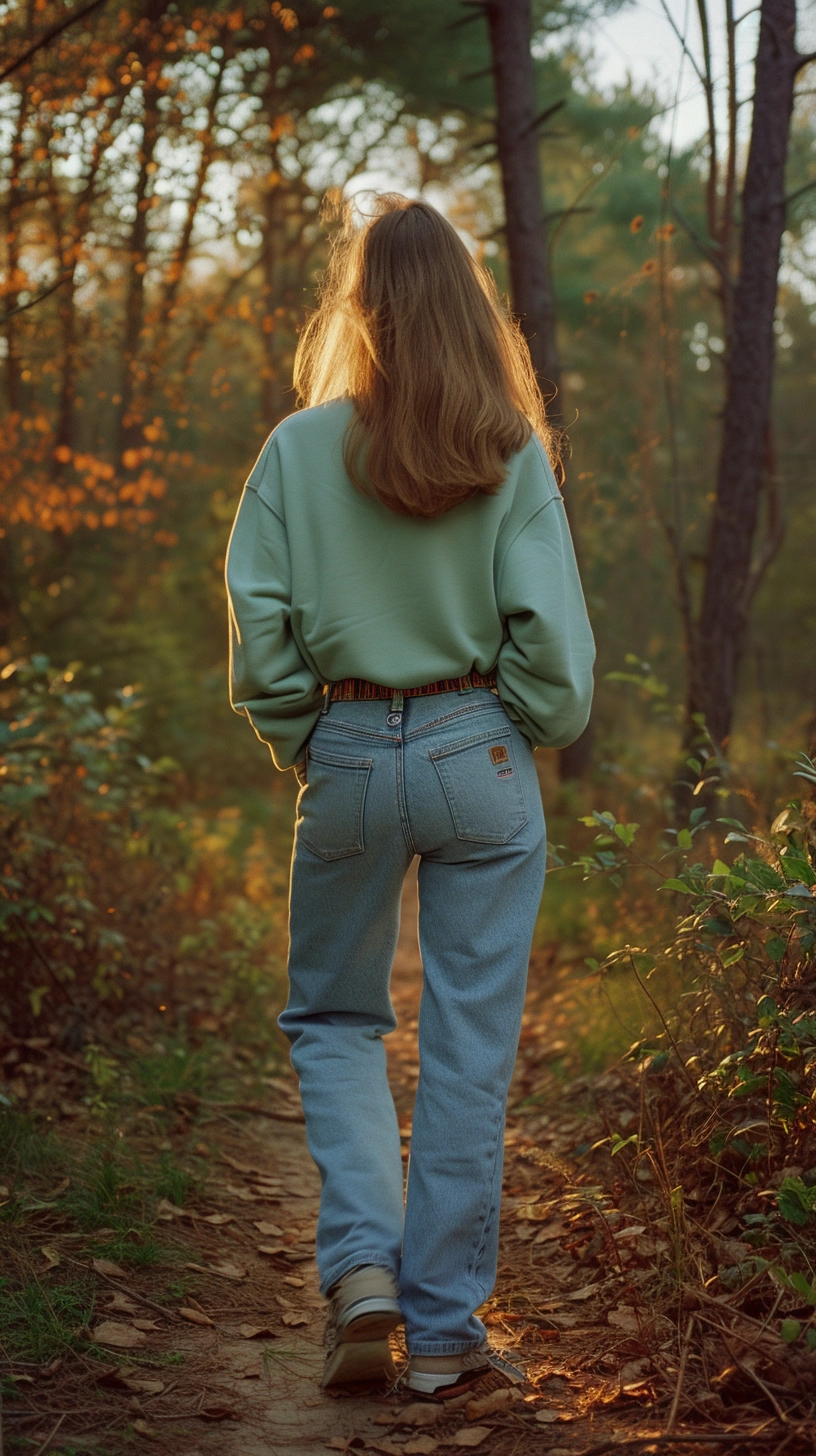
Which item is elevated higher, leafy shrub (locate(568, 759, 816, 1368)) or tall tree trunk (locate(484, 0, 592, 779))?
tall tree trunk (locate(484, 0, 592, 779))

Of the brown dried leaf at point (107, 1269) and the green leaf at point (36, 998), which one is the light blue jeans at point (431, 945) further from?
the green leaf at point (36, 998)

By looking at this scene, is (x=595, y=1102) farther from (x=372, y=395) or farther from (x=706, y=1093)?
(x=372, y=395)

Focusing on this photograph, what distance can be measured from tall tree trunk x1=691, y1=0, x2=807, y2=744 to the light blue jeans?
3310 millimetres

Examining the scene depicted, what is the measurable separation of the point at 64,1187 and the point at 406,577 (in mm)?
1726

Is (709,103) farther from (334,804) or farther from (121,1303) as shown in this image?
(121,1303)

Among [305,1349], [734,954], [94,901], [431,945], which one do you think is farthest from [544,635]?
[94,901]

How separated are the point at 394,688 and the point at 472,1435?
1313 mm

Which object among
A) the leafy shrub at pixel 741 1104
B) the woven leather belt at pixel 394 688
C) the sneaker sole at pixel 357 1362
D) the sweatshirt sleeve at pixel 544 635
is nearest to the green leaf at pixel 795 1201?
the leafy shrub at pixel 741 1104

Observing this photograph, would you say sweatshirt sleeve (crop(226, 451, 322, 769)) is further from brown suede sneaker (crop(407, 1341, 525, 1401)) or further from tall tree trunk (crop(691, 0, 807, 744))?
tall tree trunk (crop(691, 0, 807, 744))

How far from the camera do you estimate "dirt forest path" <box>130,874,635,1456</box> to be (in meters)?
2.00

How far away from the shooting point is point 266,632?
226 cm

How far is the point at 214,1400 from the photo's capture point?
7.00 feet

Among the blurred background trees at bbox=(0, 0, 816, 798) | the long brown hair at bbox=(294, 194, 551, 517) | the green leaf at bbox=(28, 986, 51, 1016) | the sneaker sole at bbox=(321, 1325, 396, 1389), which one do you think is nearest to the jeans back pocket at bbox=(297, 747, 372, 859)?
the long brown hair at bbox=(294, 194, 551, 517)

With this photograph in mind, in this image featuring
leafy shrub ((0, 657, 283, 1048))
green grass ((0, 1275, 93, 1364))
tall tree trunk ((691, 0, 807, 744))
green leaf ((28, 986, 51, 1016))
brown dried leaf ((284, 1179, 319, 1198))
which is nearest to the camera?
green grass ((0, 1275, 93, 1364))
